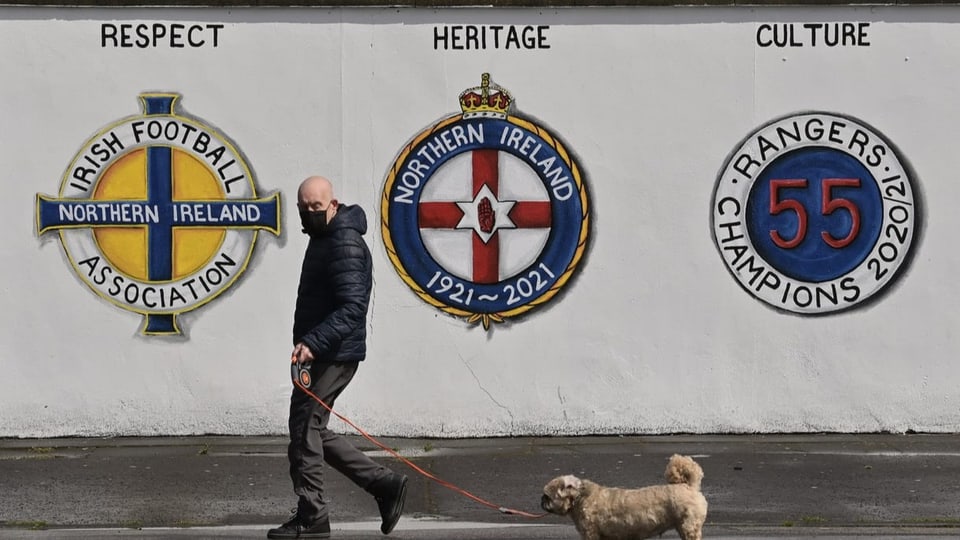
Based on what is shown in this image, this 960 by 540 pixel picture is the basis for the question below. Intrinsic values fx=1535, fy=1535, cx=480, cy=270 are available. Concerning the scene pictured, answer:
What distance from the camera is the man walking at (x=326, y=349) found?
7.33 meters

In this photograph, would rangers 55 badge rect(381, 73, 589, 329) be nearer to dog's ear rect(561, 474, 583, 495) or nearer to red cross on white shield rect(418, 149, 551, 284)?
red cross on white shield rect(418, 149, 551, 284)

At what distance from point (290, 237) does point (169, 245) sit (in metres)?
0.79

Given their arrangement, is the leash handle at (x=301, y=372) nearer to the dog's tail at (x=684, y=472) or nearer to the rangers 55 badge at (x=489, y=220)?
the dog's tail at (x=684, y=472)

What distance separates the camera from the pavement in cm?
771

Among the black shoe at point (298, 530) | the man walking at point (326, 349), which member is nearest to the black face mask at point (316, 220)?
the man walking at point (326, 349)

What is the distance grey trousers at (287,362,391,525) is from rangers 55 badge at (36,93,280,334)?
2800 mm

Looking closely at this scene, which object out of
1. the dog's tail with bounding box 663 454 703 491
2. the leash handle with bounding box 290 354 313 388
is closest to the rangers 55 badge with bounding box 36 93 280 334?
the leash handle with bounding box 290 354 313 388

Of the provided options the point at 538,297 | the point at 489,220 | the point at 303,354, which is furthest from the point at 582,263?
the point at 303,354

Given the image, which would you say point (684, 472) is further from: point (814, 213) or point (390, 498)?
point (814, 213)

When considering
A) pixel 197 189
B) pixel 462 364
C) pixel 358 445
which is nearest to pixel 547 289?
pixel 462 364

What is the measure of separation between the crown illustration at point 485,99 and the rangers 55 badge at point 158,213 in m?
1.39

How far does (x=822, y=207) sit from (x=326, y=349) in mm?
4218

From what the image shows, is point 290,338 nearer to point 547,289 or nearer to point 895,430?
point 547,289

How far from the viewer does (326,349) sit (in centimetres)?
725
